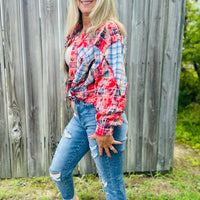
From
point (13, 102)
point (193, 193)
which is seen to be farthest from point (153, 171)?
point (13, 102)

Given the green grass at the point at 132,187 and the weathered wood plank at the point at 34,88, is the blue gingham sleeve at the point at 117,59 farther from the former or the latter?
the green grass at the point at 132,187

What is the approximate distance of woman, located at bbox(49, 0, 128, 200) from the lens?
4.81 feet

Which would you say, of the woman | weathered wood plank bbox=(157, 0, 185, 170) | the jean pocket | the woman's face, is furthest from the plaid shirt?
weathered wood plank bbox=(157, 0, 185, 170)

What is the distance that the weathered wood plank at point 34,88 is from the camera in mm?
2500

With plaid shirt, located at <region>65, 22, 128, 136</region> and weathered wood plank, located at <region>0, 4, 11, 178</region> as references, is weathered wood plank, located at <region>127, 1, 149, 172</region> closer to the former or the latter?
plaid shirt, located at <region>65, 22, 128, 136</region>

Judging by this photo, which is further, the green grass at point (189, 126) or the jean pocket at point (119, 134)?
the green grass at point (189, 126)

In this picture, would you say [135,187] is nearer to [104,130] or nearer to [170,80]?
[170,80]

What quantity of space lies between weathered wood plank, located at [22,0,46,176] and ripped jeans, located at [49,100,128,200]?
98 centimetres

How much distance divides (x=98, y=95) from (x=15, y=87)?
1488 millimetres

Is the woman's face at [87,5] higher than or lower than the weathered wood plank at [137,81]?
higher

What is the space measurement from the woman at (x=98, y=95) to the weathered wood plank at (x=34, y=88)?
2.69ft

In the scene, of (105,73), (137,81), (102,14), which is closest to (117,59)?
(105,73)

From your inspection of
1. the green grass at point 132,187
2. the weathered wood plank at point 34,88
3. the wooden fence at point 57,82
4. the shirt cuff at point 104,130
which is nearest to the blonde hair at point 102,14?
the shirt cuff at point 104,130

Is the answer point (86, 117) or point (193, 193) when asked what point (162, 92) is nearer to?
point (193, 193)
